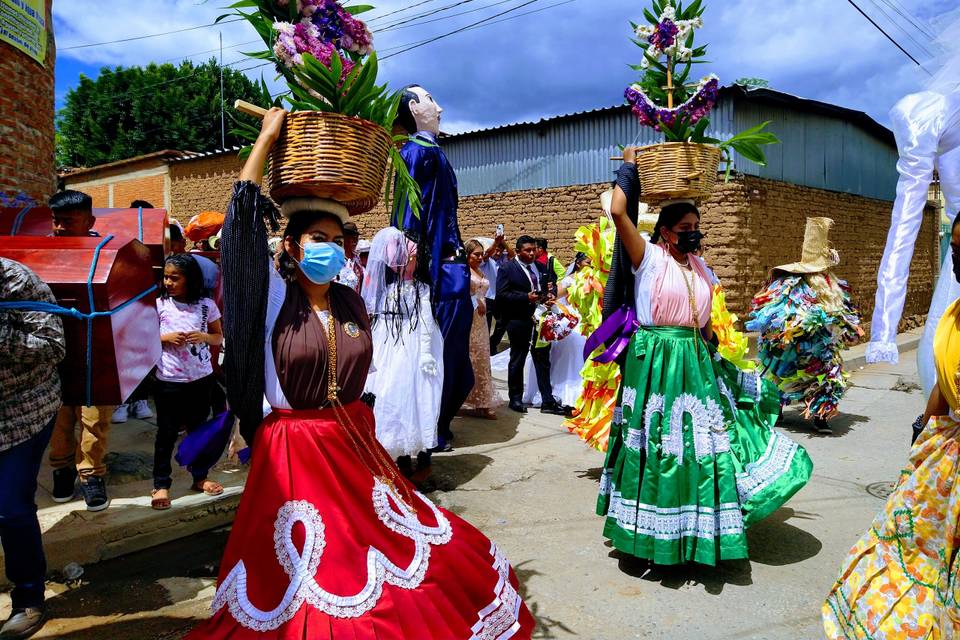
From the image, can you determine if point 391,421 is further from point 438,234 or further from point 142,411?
point 142,411

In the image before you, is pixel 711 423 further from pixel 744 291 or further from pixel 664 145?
pixel 744 291

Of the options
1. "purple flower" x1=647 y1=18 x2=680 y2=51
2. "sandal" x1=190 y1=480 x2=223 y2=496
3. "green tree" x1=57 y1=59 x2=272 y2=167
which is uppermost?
"green tree" x1=57 y1=59 x2=272 y2=167

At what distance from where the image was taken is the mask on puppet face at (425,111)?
5.24 metres

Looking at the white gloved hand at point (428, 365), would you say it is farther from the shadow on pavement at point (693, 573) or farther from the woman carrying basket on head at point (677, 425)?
the shadow on pavement at point (693, 573)

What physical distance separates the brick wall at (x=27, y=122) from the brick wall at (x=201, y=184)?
38.1ft

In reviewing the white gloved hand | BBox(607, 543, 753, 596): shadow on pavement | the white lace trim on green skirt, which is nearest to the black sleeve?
the white gloved hand

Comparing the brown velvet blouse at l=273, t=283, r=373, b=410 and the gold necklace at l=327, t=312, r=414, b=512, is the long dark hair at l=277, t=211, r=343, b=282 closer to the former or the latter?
the brown velvet blouse at l=273, t=283, r=373, b=410

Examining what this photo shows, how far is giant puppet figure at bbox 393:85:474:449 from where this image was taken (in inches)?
208

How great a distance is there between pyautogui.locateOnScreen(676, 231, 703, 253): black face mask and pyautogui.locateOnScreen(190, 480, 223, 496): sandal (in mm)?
3455

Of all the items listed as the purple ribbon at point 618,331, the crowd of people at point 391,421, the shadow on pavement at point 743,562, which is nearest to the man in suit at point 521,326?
the crowd of people at point 391,421

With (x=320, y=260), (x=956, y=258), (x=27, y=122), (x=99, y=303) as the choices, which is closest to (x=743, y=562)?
(x=956, y=258)

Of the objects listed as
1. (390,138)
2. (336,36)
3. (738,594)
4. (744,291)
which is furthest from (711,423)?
(744,291)

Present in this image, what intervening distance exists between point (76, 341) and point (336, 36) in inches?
67.3

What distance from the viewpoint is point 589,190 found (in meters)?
12.0
